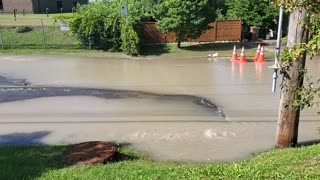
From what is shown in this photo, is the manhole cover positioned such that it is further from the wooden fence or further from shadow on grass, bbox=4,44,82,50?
the wooden fence

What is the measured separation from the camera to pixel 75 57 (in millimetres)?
21656

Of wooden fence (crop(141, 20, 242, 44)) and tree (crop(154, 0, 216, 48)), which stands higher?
tree (crop(154, 0, 216, 48))

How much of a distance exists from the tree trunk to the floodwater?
582 millimetres

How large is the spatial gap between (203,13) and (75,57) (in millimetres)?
7360

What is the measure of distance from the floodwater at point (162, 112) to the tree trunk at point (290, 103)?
0.58 m

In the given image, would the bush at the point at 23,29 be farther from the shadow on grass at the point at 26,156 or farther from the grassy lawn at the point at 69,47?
the shadow on grass at the point at 26,156

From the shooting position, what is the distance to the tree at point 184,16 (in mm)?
22500

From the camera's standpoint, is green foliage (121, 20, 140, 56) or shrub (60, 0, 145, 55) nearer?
green foliage (121, 20, 140, 56)

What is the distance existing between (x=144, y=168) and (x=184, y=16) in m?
17.2

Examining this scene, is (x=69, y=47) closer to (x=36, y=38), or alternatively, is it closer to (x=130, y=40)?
(x=36, y=38)

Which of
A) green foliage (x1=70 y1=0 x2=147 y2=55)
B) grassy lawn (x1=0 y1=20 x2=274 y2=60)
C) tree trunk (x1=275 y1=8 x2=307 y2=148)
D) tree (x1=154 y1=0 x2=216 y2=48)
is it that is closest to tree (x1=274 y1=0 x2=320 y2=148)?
tree trunk (x1=275 y1=8 x2=307 y2=148)

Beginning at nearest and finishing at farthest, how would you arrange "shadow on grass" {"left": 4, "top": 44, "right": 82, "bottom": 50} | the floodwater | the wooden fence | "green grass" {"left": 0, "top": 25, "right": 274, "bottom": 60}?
the floodwater < "green grass" {"left": 0, "top": 25, "right": 274, "bottom": 60} < "shadow on grass" {"left": 4, "top": 44, "right": 82, "bottom": 50} < the wooden fence

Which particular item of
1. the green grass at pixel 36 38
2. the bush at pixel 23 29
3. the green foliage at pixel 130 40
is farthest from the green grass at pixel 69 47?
the green foliage at pixel 130 40

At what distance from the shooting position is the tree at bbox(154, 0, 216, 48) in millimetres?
22500
